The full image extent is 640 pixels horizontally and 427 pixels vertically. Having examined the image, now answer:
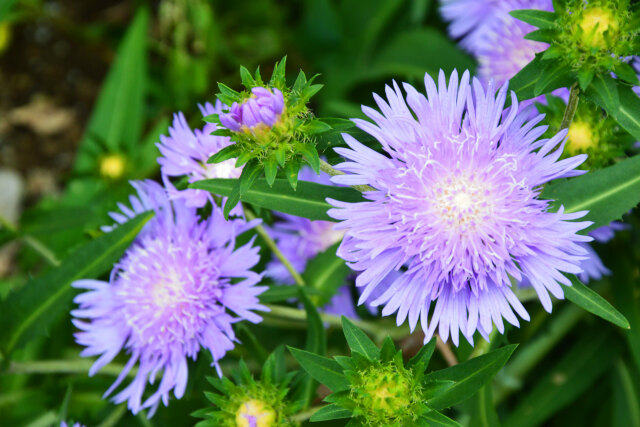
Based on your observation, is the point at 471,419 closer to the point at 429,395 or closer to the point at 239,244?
the point at 429,395

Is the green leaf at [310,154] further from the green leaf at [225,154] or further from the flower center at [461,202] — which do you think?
the flower center at [461,202]

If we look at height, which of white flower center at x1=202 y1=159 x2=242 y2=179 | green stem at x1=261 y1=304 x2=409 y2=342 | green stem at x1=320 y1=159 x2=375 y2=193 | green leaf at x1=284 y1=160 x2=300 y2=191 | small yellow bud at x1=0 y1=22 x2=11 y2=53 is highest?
small yellow bud at x1=0 y1=22 x2=11 y2=53

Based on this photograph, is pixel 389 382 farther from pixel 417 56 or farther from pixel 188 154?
pixel 417 56

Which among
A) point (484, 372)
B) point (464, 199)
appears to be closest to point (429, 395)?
point (484, 372)

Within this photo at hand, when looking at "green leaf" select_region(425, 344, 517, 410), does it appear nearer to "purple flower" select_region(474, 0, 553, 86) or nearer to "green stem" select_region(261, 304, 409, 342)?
"green stem" select_region(261, 304, 409, 342)

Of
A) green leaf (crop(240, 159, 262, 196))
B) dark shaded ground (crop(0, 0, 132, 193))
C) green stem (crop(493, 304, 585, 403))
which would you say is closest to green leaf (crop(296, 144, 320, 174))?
green leaf (crop(240, 159, 262, 196))

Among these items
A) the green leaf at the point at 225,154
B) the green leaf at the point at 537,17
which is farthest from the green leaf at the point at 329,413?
the green leaf at the point at 537,17
